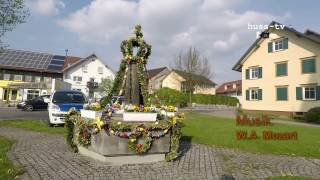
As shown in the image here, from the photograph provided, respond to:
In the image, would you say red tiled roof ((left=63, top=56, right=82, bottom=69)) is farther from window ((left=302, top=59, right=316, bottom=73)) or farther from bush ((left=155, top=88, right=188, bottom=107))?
window ((left=302, top=59, right=316, bottom=73))

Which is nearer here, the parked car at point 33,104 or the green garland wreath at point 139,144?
the green garland wreath at point 139,144

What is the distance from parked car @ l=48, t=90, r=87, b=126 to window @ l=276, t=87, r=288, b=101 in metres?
24.5

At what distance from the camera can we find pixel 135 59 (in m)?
9.50

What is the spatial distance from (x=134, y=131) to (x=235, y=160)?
3.08 meters

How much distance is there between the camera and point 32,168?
680 centimetres

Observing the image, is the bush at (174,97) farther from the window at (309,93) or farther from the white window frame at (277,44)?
the window at (309,93)

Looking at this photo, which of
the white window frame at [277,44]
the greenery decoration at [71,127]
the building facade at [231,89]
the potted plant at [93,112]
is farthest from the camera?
the building facade at [231,89]

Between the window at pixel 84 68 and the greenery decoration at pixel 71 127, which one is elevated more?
the window at pixel 84 68

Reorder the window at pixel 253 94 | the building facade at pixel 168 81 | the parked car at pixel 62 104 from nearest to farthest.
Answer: the parked car at pixel 62 104, the window at pixel 253 94, the building facade at pixel 168 81

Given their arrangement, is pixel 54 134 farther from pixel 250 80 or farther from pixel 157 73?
pixel 157 73

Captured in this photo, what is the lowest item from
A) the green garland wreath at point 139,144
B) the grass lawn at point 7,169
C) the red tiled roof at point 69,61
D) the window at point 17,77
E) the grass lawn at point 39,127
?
the grass lawn at point 7,169

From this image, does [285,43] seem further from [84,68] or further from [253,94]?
[84,68]

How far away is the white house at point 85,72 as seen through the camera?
57934 mm

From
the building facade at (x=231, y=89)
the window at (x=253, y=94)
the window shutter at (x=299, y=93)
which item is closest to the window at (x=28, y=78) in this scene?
the window at (x=253, y=94)
